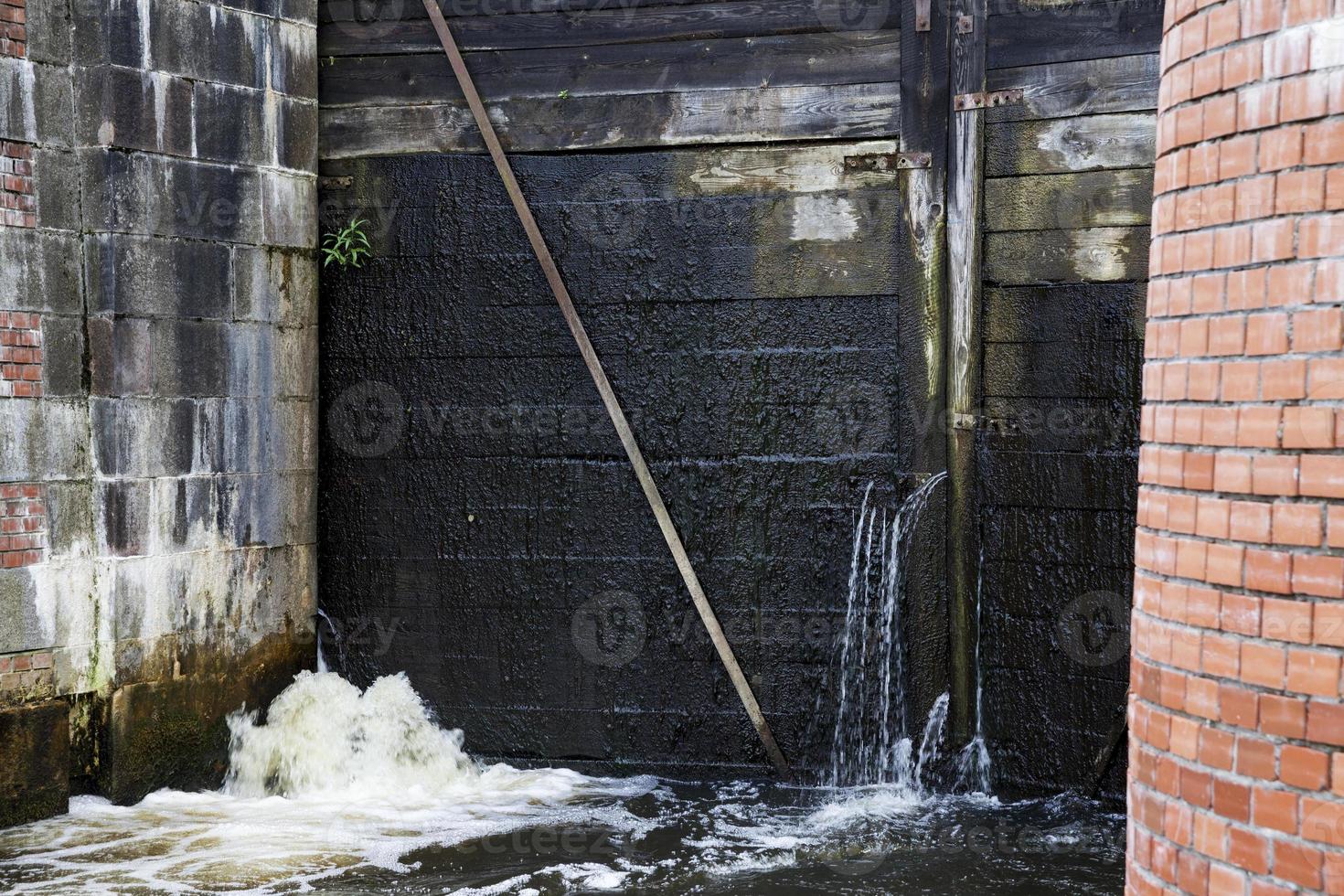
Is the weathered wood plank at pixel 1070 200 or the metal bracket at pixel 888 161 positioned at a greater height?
the metal bracket at pixel 888 161

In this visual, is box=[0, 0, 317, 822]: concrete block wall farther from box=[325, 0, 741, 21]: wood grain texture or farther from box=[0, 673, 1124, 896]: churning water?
box=[0, 673, 1124, 896]: churning water

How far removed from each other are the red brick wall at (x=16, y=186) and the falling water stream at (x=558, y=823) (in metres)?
2.47

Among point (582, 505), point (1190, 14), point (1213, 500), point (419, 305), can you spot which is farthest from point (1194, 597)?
point (419, 305)

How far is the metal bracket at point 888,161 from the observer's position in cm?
556

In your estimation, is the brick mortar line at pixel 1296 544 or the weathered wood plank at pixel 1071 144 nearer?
the brick mortar line at pixel 1296 544

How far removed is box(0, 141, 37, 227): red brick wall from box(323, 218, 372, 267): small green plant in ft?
4.44

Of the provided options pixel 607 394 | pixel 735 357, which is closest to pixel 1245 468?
pixel 735 357

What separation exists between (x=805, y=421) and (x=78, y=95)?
3.50 m

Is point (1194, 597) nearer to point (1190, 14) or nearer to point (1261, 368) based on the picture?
point (1261, 368)

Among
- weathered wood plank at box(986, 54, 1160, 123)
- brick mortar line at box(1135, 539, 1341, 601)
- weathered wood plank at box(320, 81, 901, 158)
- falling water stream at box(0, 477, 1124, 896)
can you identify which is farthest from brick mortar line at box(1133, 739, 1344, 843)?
weathered wood plank at box(320, 81, 901, 158)

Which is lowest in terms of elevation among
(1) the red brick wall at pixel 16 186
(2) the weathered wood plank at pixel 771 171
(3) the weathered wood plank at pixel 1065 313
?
(3) the weathered wood plank at pixel 1065 313

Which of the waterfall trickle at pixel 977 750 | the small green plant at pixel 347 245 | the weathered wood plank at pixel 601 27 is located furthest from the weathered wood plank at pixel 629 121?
the waterfall trickle at pixel 977 750

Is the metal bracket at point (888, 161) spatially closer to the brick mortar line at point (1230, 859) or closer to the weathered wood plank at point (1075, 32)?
the weathered wood plank at point (1075, 32)

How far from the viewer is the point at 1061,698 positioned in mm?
5449
